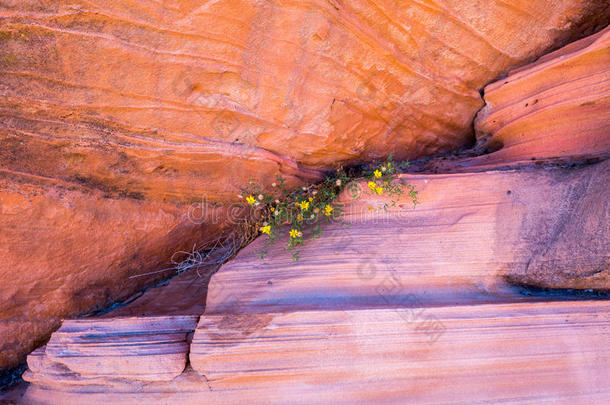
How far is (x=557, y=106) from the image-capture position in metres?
2.94

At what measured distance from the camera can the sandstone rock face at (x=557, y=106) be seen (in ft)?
9.23

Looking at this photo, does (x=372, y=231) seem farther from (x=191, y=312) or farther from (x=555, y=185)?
(x=191, y=312)

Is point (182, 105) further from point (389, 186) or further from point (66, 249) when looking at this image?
point (389, 186)

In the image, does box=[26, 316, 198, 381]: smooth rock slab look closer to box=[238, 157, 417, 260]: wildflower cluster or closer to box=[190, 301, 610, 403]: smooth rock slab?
box=[190, 301, 610, 403]: smooth rock slab

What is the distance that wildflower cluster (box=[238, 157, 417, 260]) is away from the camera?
118 inches

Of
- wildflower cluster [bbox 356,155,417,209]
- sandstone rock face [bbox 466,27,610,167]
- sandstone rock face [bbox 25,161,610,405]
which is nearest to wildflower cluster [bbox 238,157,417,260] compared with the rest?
wildflower cluster [bbox 356,155,417,209]

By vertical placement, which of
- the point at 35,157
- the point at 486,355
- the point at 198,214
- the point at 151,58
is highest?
the point at 151,58

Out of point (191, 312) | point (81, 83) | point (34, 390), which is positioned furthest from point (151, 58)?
point (34, 390)

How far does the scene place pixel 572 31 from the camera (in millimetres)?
3041

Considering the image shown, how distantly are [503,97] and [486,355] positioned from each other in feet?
7.44

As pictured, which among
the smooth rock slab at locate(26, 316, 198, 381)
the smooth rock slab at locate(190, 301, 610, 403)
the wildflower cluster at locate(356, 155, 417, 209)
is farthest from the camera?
the wildflower cluster at locate(356, 155, 417, 209)

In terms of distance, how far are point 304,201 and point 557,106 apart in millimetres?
2257

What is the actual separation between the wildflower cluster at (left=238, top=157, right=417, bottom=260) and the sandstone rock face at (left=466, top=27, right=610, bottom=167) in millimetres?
1034

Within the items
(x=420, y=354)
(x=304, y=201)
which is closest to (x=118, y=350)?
(x=304, y=201)
